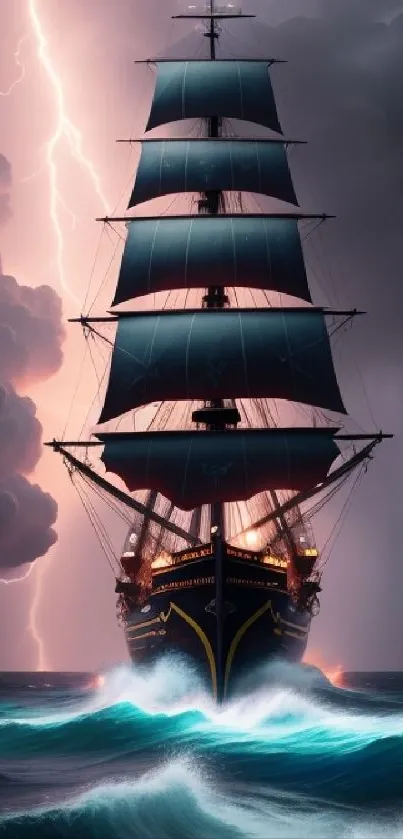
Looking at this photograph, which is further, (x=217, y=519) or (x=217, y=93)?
(x=217, y=93)

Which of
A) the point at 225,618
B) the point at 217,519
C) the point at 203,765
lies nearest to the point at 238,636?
the point at 225,618

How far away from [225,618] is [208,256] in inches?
859

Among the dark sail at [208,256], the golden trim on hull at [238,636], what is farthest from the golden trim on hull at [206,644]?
the dark sail at [208,256]

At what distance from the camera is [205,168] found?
6450 cm

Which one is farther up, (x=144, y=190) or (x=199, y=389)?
(x=144, y=190)

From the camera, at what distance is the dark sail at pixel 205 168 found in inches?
2530

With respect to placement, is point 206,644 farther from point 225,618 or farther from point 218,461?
point 218,461

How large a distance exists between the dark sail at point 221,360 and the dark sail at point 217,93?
14.7 m

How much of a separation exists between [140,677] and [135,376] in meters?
14.7

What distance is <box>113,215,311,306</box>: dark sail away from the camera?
6038 cm

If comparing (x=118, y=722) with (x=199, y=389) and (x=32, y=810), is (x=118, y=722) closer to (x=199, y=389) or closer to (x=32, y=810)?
(x=199, y=389)

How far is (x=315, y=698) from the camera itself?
185 ft

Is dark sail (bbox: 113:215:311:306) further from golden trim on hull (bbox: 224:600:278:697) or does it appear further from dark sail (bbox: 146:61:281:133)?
golden trim on hull (bbox: 224:600:278:697)

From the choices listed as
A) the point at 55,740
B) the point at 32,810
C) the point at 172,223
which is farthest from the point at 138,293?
the point at 32,810
